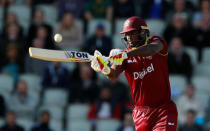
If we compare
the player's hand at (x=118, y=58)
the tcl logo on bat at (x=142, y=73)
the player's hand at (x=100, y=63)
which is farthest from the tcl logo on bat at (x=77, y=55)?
the tcl logo on bat at (x=142, y=73)

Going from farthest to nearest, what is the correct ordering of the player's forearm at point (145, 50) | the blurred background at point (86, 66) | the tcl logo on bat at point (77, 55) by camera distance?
1. the blurred background at point (86, 66)
2. the tcl logo on bat at point (77, 55)
3. the player's forearm at point (145, 50)

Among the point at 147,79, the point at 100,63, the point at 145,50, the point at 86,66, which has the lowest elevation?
the point at 86,66

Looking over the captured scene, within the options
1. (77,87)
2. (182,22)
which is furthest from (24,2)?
(182,22)

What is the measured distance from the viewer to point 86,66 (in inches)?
406

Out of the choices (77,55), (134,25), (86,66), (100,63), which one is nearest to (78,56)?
(77,55)

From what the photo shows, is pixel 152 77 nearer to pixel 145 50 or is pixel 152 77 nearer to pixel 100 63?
pixel 145 50

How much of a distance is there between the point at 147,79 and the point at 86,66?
15.1 ft

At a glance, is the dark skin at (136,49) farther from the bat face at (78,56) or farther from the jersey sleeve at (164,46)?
the bat face at (78,56)

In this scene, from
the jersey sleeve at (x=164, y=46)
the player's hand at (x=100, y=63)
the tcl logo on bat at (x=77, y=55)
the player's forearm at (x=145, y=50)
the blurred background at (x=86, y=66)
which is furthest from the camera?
the blurred background at (x=86, y=66)

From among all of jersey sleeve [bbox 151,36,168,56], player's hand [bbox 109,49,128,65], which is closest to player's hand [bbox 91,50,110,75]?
player's hand [bbox 109,49,128,65]

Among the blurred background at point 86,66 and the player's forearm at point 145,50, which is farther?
the blurred background at point 86,66

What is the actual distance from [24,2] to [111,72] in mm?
6741

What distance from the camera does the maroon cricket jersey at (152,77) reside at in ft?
19.0

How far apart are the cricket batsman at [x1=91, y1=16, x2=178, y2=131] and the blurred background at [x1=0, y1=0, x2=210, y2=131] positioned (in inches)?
137
